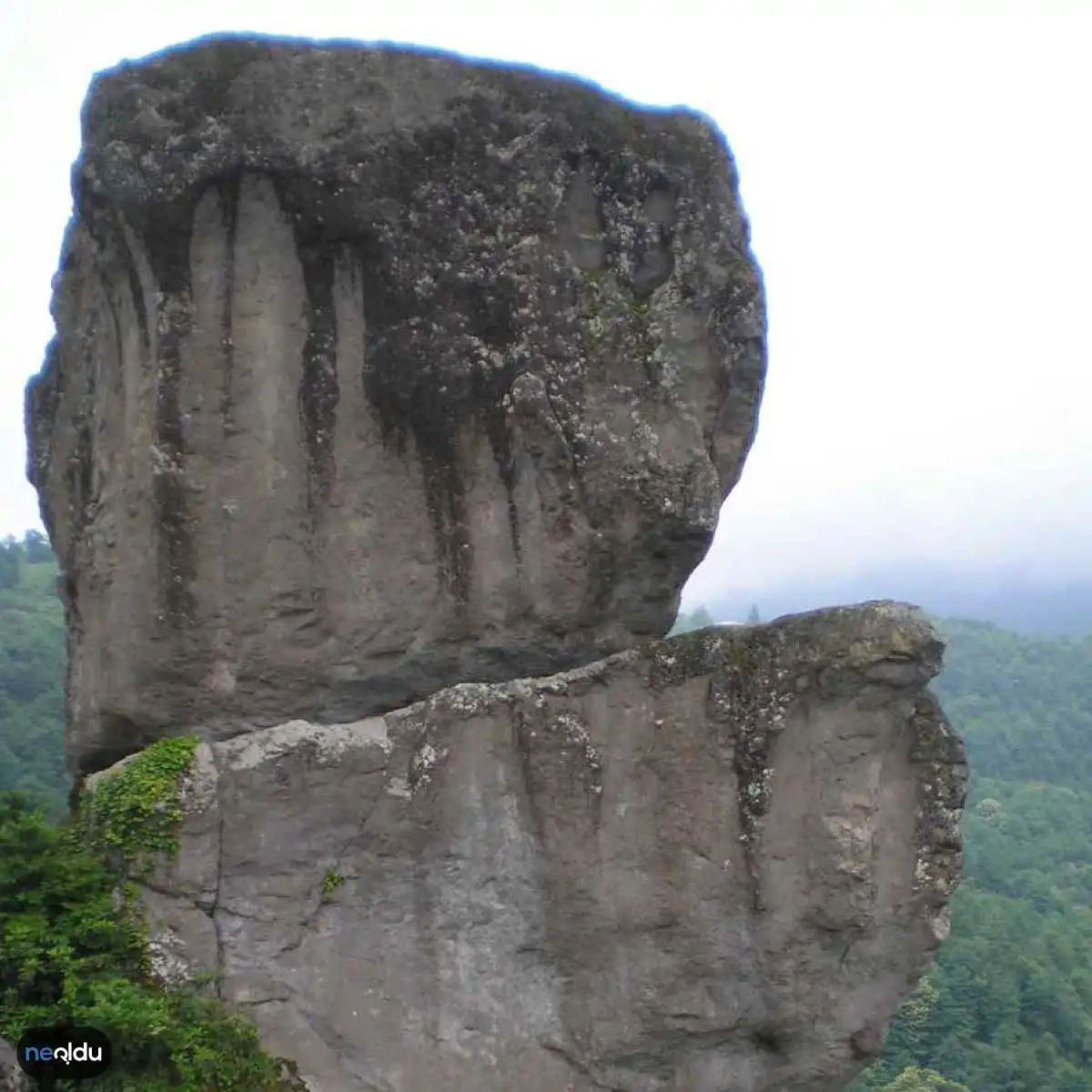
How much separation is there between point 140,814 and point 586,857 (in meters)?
2.54

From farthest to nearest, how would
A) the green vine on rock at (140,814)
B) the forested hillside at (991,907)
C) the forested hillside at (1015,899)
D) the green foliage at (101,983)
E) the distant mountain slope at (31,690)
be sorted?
the forested hillside at (1015,899) → the forested hillside at (991,907) → the distant mountain slope at (31,690) → the green vine on rock at (140,814) → the green foliage at (101,983)

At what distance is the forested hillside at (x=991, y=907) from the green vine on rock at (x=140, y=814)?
5.16 feet

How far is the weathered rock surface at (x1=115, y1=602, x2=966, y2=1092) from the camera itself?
23.4ft

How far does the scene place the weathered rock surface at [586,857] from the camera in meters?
7.14

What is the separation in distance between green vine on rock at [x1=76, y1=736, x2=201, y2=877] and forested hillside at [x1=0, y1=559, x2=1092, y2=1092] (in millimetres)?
1574

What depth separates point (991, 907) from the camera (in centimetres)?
5069

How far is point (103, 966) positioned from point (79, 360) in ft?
12.3

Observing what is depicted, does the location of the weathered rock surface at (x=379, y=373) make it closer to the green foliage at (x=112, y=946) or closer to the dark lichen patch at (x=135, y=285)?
the dark lichen patch at (x=135, y=285)

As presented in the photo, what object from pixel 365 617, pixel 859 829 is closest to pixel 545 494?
pixel 365 617

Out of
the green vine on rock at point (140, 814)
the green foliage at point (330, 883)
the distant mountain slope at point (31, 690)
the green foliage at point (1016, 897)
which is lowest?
the green foliage at point (1016, 897)

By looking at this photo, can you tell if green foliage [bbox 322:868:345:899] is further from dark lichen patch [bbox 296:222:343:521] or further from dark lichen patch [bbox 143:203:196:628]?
dark lichen patch [bbox 296:222:343:521]

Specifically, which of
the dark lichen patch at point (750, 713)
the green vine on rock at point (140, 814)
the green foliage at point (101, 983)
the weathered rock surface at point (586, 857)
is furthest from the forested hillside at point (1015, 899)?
the green foliage at point (101, 983)

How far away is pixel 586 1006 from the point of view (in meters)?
7.36

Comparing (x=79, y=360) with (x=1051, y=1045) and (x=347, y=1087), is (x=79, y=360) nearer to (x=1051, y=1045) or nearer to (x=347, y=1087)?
(x=347, y=1087)
